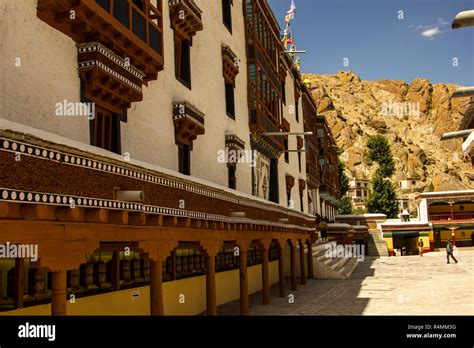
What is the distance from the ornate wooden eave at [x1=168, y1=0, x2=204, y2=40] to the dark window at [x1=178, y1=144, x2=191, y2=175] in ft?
11.1

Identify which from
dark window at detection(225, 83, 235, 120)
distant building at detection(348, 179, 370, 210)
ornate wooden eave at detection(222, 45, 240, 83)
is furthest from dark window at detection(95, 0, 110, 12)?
distant building at detection(348, 179, 370, 210)

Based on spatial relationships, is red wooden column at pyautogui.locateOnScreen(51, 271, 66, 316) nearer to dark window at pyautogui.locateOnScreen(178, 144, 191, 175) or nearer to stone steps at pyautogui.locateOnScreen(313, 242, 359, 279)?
dark window at pyautogui.locateOnScreen(178, 144, 191, 175)

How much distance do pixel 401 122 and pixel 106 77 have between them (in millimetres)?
151367

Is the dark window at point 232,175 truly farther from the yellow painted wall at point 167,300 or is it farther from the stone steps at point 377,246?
the stone steps at point 377,246

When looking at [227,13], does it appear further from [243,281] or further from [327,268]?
[327,268]

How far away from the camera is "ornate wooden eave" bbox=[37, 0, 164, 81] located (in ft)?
27.2

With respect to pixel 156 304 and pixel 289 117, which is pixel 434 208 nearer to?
pixel 289 117

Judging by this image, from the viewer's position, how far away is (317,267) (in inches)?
1069

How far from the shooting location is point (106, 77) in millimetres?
9461

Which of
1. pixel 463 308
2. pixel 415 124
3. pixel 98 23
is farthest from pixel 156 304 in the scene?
pixel 415 124

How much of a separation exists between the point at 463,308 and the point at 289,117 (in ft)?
63.5

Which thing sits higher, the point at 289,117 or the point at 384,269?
the point at 289,117

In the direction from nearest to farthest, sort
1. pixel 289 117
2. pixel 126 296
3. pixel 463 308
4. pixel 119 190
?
pixel 119 190 < pixel 126 296 < pixel 463 308 < pixel 289 117

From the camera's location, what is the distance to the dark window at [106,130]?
9.83 meters
